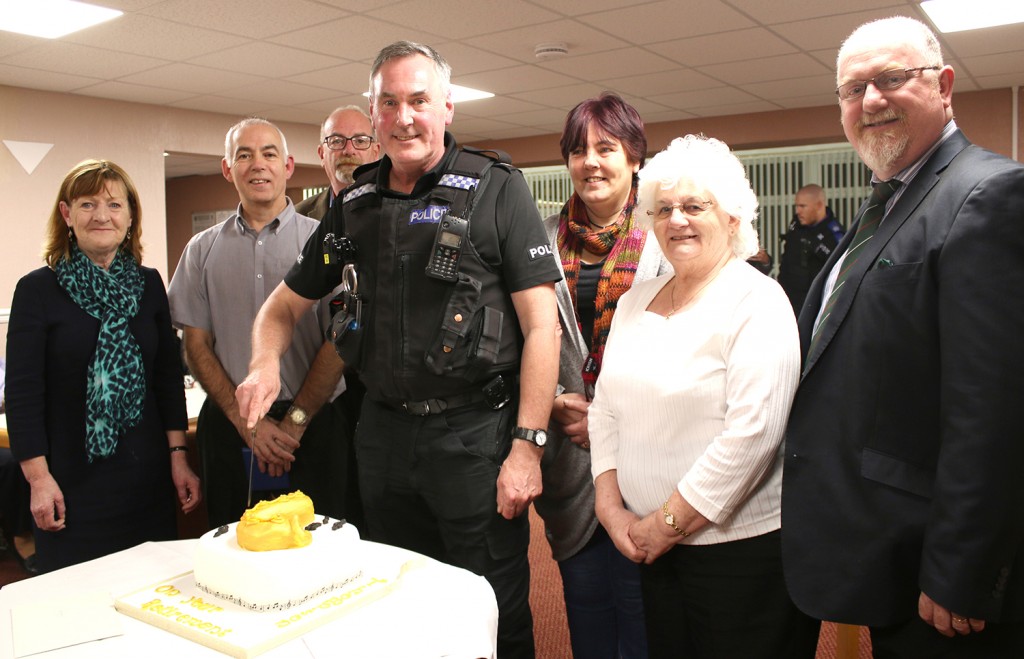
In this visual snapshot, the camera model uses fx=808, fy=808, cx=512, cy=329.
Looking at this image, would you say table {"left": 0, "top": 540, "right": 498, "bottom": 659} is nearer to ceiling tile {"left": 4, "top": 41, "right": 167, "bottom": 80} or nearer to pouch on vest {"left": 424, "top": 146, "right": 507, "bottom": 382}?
pouch on vest {"left": 424, "top": 146, "right": 507, "bottom": 382}

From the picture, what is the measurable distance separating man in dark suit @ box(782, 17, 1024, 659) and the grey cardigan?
0.65m

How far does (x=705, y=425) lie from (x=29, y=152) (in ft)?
22.1

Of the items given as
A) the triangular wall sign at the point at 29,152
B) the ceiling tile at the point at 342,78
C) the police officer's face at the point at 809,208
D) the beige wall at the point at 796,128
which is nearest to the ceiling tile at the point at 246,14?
the ceiling tile at the point at 342,78

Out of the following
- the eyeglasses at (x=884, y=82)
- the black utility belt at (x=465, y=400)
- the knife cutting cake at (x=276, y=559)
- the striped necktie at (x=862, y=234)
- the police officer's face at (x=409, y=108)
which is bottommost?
the knife cutting cake at (x=276, y=559)

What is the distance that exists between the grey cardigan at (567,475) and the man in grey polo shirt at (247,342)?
0.69 m

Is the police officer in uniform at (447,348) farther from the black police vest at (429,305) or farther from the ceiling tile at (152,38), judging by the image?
the ceiling tile at (152,38)

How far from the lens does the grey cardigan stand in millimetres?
2002

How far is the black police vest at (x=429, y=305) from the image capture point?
1775 mm

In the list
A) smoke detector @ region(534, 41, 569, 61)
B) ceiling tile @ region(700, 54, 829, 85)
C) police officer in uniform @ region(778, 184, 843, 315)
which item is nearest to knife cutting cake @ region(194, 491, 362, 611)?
smoke detector @ region(534, 41, 569, 61)

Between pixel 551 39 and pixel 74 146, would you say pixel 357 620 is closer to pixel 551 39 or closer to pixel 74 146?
pixel 551 39

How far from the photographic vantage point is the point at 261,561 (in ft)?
4.29

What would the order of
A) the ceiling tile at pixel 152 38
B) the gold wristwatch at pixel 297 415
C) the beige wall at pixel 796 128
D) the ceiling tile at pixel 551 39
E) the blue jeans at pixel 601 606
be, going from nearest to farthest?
the blue jeans at pixel 601 606 → the gold wristwatch at pixel 297 415 → the ceiling tile at pixel 152 38 → the ceiling tile at pixel 551 39 → the beige wall at pixel 796 128

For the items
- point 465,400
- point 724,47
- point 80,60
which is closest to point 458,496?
point 465,400

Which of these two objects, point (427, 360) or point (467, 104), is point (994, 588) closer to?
point (427, 360)
